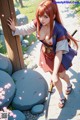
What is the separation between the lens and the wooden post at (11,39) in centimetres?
437

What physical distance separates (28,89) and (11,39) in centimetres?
85

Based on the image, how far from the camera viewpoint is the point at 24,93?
180 inches

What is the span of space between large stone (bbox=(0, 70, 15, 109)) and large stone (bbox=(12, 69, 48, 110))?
0.43 feet

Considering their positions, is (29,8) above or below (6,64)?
above

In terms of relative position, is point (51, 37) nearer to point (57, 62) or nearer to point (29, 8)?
point (57, 62)

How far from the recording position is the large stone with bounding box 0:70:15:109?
4289 mm

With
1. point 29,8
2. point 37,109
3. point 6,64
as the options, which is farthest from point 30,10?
point 37,109

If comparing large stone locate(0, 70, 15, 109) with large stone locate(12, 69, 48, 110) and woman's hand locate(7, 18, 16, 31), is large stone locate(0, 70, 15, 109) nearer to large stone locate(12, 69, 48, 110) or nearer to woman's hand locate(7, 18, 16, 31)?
large stone locate(12, 69, 48, 110)

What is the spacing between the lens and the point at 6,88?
4398mm

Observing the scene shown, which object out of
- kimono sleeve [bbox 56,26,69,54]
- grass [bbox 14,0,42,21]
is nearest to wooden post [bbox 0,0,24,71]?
kimono sleeve [bbox 56,26,69,54]

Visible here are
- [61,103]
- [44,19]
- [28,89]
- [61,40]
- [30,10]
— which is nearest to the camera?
[44,19]

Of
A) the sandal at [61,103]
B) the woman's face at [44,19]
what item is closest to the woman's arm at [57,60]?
the woman's face at [44,19]

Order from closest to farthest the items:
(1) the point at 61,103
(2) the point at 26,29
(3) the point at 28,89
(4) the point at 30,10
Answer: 1. (2) the point at 26,29
2. (1) the point at 61,103
3. (3) the point at 28,89
4. (4) the point at 30,10

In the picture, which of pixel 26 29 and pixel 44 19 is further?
pixel 26 29
